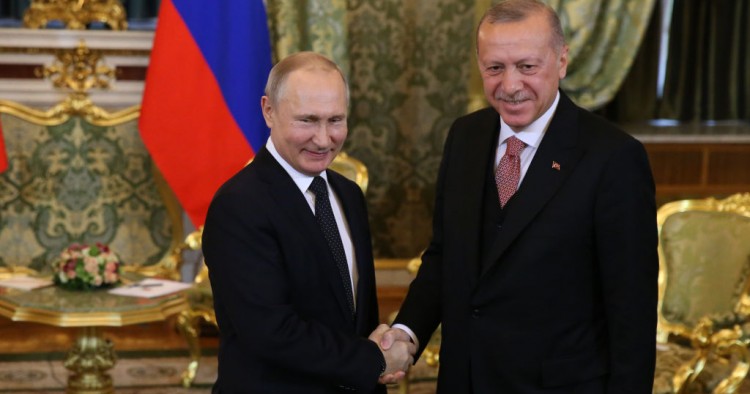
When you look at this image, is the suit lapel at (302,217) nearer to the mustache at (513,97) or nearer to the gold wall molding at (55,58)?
the mustache at (513,97)

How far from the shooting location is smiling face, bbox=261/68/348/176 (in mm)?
2184

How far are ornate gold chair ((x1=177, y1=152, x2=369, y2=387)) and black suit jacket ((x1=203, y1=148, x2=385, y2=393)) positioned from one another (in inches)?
110

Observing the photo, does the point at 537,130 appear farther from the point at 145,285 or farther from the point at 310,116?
the point at 145,285

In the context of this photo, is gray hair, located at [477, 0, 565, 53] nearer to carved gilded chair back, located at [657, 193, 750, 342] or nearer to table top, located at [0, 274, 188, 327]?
carved gilded chair back, located at [657, 193, 750, 342]

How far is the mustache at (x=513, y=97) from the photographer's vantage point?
2.26 meters

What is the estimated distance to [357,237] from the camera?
2395 millimetres

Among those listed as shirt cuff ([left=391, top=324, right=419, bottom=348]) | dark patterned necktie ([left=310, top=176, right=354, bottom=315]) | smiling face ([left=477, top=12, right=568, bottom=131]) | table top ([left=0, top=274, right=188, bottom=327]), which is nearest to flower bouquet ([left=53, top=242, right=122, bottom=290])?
table top ([left=0, top=274, right=188, bottom=327])

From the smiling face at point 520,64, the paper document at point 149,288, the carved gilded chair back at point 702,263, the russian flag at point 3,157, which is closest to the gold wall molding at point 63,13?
the russian flag at point 3,157

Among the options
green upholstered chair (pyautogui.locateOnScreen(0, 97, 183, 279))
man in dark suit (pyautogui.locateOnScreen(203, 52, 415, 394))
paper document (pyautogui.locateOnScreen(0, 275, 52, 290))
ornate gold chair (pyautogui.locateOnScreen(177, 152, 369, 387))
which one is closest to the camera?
man in dark suit (pyautogui.locateOnScreen(203, 52, 415, 394))

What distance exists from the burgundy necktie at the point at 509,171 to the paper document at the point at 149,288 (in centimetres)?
262

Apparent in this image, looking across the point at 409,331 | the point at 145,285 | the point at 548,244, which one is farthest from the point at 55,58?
the point at 548,244

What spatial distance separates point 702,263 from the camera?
4320 millimetres

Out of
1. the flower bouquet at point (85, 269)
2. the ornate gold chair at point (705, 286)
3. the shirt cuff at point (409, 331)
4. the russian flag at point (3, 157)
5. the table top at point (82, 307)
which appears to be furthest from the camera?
the russian flag at point (3, 157)

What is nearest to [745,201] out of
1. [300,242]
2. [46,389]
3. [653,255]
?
[653,255]
